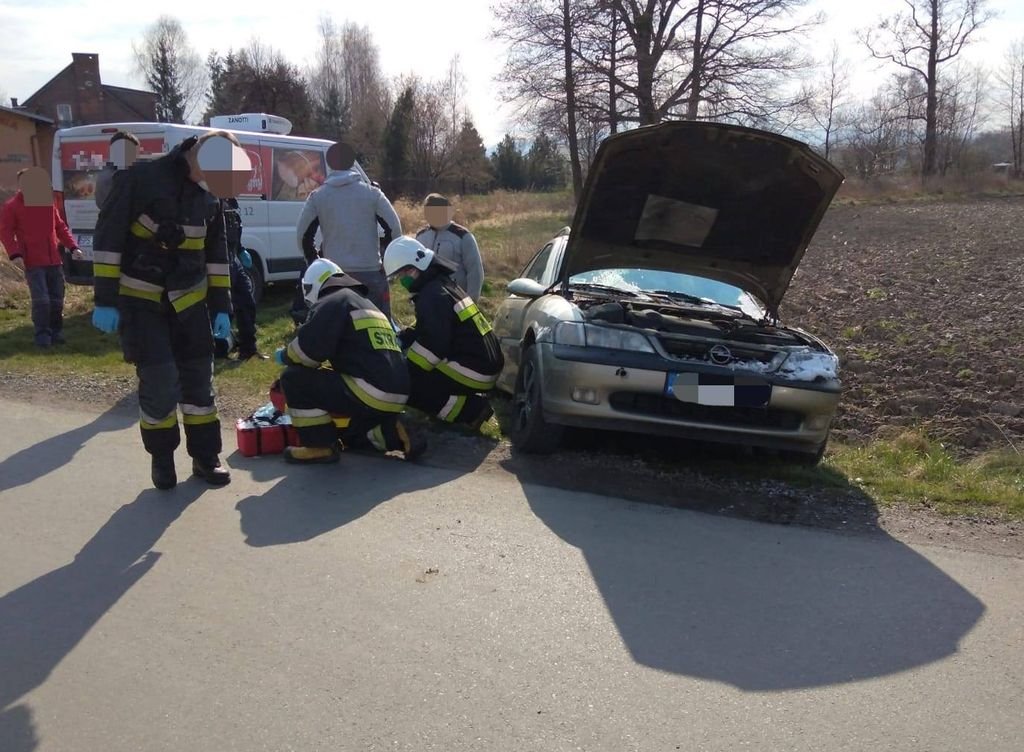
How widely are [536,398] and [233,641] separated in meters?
2.78

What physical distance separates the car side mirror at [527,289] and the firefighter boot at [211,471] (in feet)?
8.13

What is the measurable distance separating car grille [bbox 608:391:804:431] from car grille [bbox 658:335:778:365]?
0.95 ft

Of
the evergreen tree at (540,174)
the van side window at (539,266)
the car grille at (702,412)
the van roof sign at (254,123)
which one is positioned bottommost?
the car grille at (702,412)

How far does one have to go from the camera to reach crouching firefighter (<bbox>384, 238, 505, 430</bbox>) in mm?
6262

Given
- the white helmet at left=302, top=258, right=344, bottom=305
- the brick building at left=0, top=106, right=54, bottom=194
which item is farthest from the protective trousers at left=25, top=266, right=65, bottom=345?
the brick building at left=0, top=106, right=54, bottom=194

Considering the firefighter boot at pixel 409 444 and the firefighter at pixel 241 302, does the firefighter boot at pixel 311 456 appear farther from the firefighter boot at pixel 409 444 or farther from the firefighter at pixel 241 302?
the firefighter at pixel 241 302

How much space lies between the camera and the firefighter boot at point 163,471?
5.14 meters

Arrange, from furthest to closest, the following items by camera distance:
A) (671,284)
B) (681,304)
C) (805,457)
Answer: (671,284), (681,304), (805,457)

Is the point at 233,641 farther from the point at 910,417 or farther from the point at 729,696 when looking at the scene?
the point at 910,417

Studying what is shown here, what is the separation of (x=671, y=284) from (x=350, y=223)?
265 cm

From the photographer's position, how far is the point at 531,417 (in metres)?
5.84

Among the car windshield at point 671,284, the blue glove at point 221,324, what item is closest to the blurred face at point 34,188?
the blue glove at point 221,324

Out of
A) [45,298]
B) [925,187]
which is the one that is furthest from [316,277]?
[925,187]

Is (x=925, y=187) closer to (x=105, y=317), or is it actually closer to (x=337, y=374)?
Result: (x=337, y=374)
